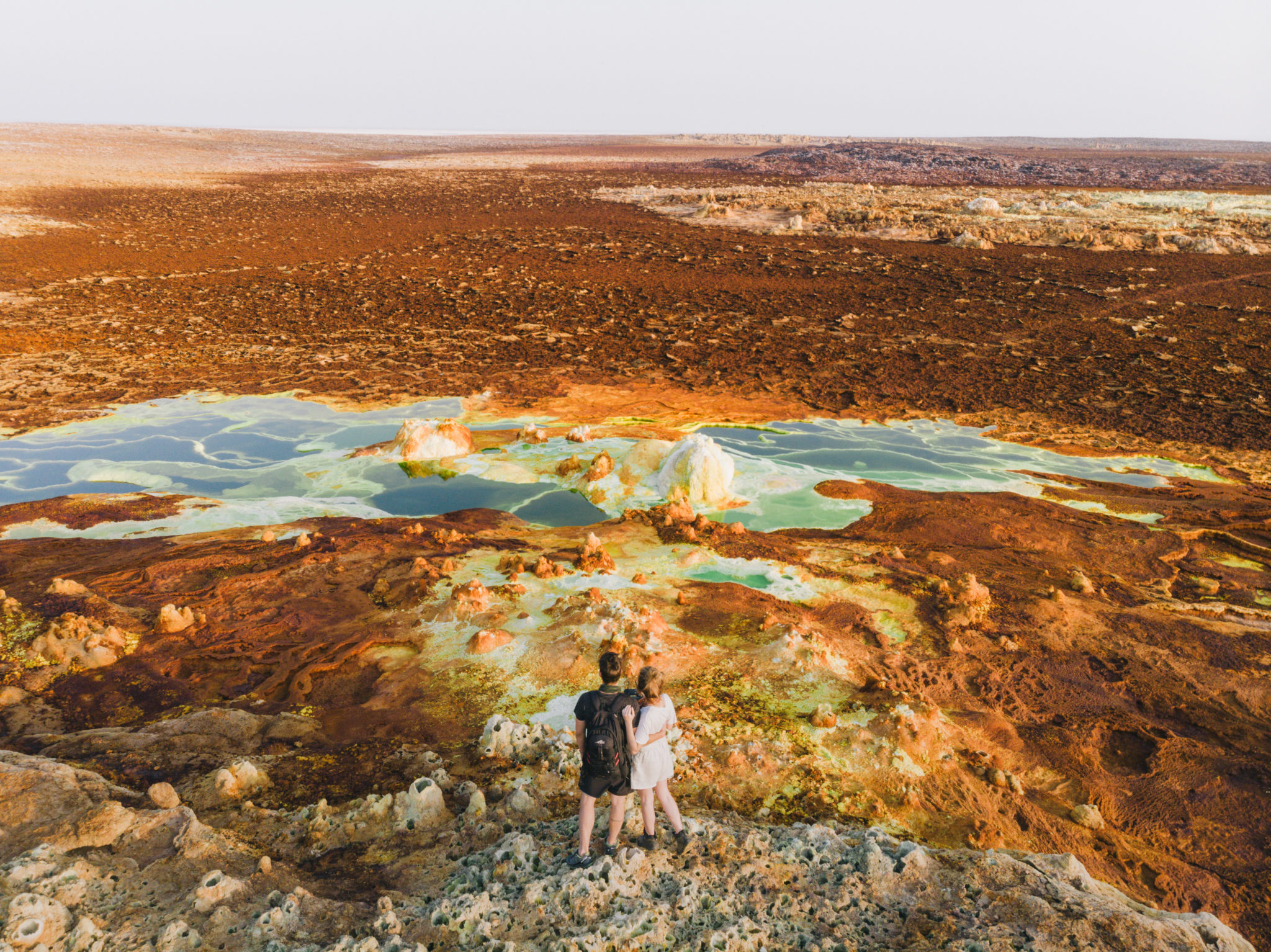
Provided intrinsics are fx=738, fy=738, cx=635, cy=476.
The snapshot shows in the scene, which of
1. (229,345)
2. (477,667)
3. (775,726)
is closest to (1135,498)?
(775,726)

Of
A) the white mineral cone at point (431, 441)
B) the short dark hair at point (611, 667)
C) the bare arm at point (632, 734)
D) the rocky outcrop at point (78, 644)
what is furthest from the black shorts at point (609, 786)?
the white mineral cone at point (431, 441)

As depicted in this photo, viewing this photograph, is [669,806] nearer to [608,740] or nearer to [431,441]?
[608,740]

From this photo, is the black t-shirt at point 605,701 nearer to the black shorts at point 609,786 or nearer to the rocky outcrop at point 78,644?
the black shorts at point 609,786

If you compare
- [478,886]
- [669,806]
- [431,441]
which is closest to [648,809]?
[669,806]

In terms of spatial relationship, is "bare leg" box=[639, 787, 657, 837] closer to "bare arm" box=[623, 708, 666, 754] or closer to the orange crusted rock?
"bare arm" box=[623, 708, 666, 754]

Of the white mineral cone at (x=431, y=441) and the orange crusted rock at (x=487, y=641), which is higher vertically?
the white mineral cone at (x=431, y=441)

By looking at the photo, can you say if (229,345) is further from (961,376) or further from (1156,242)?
(1156,242)
